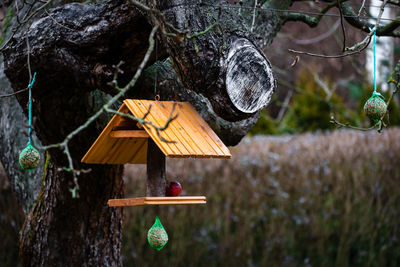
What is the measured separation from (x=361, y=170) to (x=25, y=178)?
4239mm

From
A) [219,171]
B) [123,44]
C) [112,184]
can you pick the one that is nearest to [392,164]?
[219,171]

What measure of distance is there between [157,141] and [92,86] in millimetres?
745

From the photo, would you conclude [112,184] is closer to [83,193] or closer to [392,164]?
[83,193]

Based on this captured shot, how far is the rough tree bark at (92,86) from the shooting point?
85.1 inches

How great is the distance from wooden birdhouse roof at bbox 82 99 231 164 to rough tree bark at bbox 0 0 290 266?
0.39 ft

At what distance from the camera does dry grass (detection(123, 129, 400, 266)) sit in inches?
231

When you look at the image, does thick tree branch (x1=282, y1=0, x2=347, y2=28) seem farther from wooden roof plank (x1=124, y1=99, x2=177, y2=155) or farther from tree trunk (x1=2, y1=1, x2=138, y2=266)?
wooden roof plank (x1=124, y1=99, x2=177, y2=155)

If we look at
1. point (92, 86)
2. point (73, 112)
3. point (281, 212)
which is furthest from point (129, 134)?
point (281, 212)

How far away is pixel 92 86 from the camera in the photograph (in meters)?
2.66

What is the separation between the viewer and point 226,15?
224cm

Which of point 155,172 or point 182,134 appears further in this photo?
point 155,172

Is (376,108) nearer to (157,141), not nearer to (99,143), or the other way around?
(157,141)

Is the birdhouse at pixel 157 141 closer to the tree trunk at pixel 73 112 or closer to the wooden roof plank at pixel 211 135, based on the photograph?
the wooden roof plank at pixel 211 135

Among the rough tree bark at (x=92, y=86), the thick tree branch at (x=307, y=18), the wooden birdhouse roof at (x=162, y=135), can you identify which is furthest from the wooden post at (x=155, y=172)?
the thick tree branch at (x=307, y=18)
